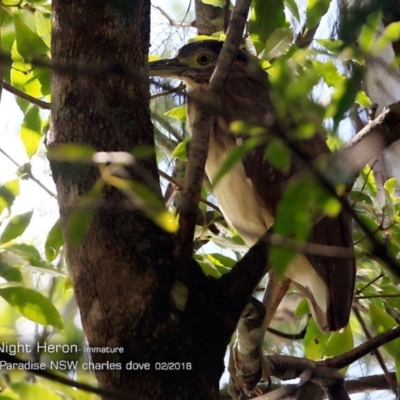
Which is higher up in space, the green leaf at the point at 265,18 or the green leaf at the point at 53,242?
the green leaf at the point at 265,18

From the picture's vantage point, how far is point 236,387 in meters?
2.37

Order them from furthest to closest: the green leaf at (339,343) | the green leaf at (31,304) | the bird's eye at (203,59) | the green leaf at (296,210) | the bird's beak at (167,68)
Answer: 1. the bird's eye at (203,59)
2. the bird's beak at (167,68)
3. the green leaf at (339,343)
4. the green leaf at (31,304)
5. the green leaf at (296,210)

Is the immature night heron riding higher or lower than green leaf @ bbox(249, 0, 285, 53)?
lower

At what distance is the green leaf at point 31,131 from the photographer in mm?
2135

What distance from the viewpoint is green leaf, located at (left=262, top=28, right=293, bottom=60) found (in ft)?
6.91

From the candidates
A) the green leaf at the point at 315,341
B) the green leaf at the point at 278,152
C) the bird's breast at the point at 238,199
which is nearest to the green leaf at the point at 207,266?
the bird's breast at the point at 238,199

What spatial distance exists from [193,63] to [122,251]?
1.57 metres

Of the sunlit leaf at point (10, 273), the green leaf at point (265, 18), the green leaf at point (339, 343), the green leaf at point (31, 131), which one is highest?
the green leaf at point (265, 18)

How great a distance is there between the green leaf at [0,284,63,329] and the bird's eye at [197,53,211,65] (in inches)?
53.4

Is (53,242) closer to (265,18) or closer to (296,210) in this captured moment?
(265,18)

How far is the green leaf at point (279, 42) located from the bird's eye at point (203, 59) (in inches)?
25.9

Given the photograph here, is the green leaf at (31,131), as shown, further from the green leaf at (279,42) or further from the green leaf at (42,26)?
the green leaf at (279,42)

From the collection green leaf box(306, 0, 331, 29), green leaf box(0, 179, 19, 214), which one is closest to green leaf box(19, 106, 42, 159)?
green leaf box(0, 179, 19, 214)

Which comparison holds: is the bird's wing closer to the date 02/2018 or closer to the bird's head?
the bird's head
